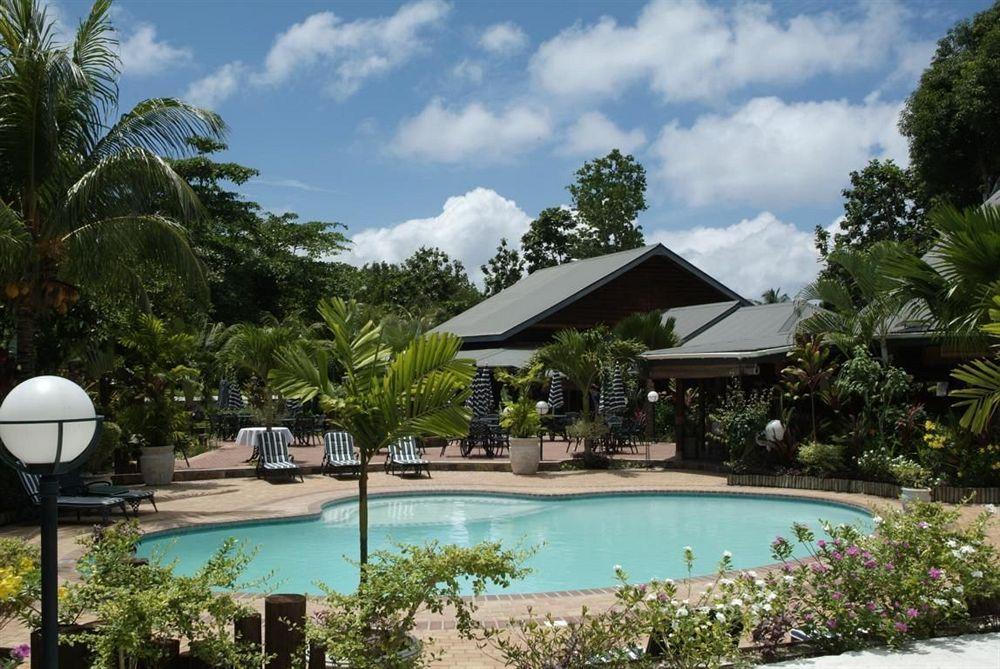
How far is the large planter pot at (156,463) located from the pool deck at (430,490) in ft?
0.87

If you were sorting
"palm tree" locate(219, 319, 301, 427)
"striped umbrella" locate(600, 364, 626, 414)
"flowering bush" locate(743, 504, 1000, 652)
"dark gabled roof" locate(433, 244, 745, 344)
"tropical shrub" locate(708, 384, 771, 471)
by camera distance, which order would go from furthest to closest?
Answer: "dark gabled roof" locate(433, 244, 745, 344)
"striped umbrella" locate(600, 364, 626, 414)
"palm tree" locate(219, 319, 301, 427)
"tropical shrub" locate(708, 384, 771, 471)
"flowering bush" locate(743, 504, 1000, 652)

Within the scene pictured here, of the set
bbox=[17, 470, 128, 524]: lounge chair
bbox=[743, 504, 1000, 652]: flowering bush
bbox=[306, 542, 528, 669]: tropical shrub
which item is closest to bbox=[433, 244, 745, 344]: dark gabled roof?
bbox=[17, 470, 128, 524]: lounge chair

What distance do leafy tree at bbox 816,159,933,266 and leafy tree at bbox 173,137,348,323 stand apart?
2249cm

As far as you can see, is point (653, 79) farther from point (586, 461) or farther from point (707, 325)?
point (707, 325)

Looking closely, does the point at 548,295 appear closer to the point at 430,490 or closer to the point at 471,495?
the point at 471,495

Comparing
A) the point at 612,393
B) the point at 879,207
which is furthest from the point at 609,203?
the point at 612,393

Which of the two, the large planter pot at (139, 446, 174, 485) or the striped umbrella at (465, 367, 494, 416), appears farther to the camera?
the striped umbrella at (465, 367, 494, 416)

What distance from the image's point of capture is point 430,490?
15539 mm

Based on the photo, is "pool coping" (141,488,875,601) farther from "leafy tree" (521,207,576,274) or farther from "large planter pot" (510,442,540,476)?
"leafy tree" (521,207,576,274)

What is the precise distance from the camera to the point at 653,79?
13.7 m

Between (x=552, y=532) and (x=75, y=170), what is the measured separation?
886cm

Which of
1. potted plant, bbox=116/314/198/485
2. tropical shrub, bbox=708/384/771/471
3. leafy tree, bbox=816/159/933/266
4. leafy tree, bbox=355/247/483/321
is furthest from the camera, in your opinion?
leafy tree, bbox=355/247/483/321

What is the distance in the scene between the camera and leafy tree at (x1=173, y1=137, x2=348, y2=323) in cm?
3653

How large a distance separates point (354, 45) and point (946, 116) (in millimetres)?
22230
